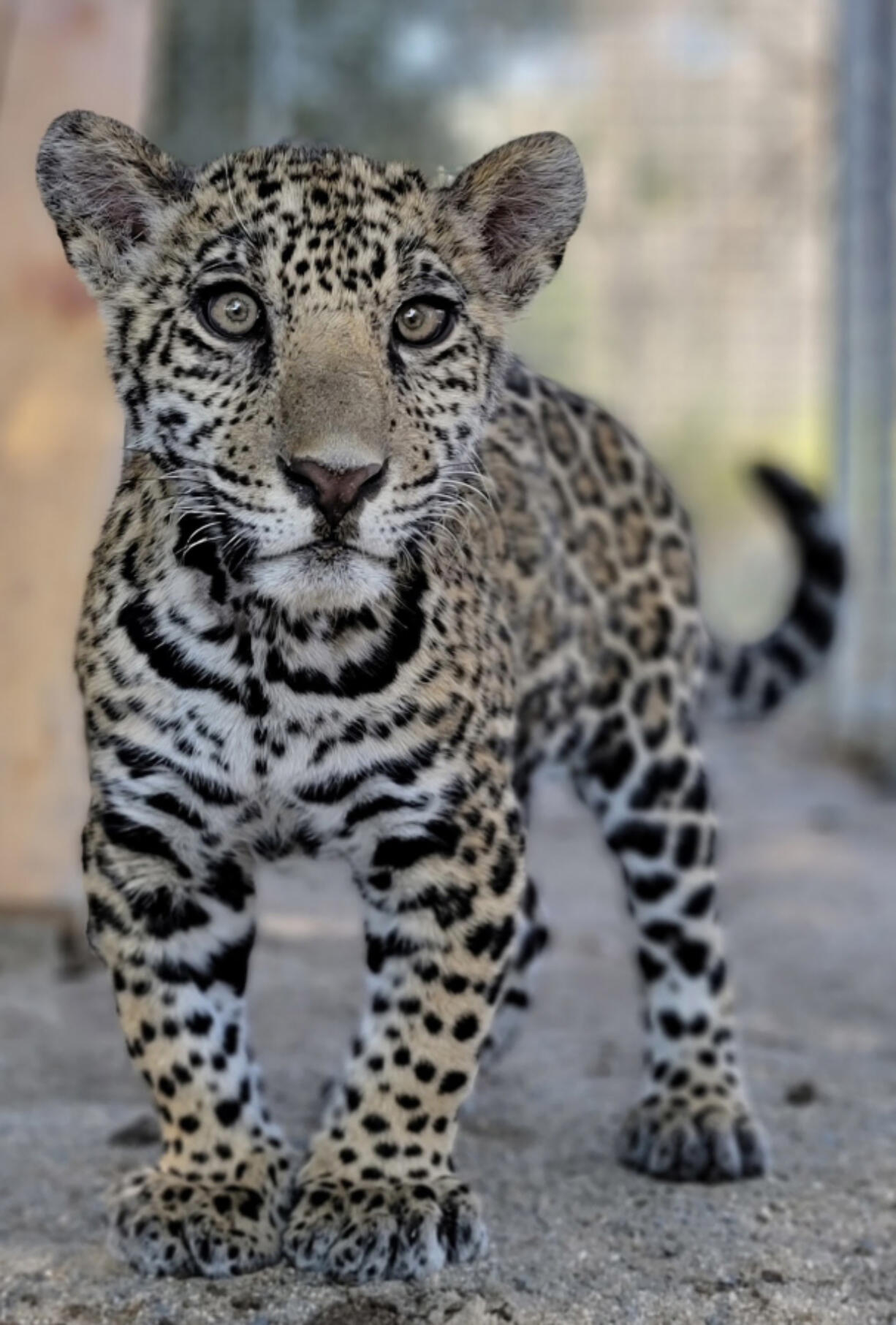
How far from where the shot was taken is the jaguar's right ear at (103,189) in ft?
11.2

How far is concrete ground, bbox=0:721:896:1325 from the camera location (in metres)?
3.40

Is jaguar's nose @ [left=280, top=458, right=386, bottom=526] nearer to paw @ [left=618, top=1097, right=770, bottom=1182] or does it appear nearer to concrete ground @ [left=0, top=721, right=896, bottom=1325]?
concrete ground @ [left=0, top=721, right=896, bottom=1325]

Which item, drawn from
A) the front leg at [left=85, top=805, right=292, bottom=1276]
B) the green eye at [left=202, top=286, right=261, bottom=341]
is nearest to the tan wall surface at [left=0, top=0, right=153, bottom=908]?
→ the front leg at [left=85, top=805, right=292, bottom=1276]

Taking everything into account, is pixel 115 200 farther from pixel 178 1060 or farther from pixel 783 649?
pixel 783 649

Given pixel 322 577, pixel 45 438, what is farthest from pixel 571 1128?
pixel 45 438

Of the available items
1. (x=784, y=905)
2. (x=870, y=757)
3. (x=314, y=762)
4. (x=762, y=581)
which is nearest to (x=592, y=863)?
(x=784, y=905)

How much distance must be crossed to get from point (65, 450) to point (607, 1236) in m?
3.74

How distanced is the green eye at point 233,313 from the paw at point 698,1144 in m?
2.27

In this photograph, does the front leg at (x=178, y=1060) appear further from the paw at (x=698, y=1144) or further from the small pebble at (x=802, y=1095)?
the small pebble at (x=802, y=1095)

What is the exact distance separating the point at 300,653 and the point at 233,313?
0.63 meters

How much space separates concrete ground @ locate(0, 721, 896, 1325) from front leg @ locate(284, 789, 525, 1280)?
0.14m

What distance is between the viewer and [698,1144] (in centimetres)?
439

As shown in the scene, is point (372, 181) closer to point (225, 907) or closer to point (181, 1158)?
point (225, 907)

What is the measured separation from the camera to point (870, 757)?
11.4m
